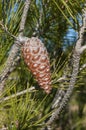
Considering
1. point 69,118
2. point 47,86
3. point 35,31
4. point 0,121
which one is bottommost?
point 69,118

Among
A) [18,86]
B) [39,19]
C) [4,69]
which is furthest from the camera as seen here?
[18,86]

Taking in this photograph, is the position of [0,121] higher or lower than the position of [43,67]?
lower

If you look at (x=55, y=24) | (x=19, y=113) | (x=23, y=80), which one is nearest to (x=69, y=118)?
(x=23, y=80)

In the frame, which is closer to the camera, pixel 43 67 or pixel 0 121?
pixel 43 67

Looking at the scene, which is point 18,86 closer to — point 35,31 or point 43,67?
point 35,31

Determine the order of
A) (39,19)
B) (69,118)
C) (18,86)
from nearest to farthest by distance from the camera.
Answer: (39,19) < (18,86) < (69,118)

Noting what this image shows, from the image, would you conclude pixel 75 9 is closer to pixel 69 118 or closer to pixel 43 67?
pixel 43 67

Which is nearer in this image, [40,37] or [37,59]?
[37,59]
